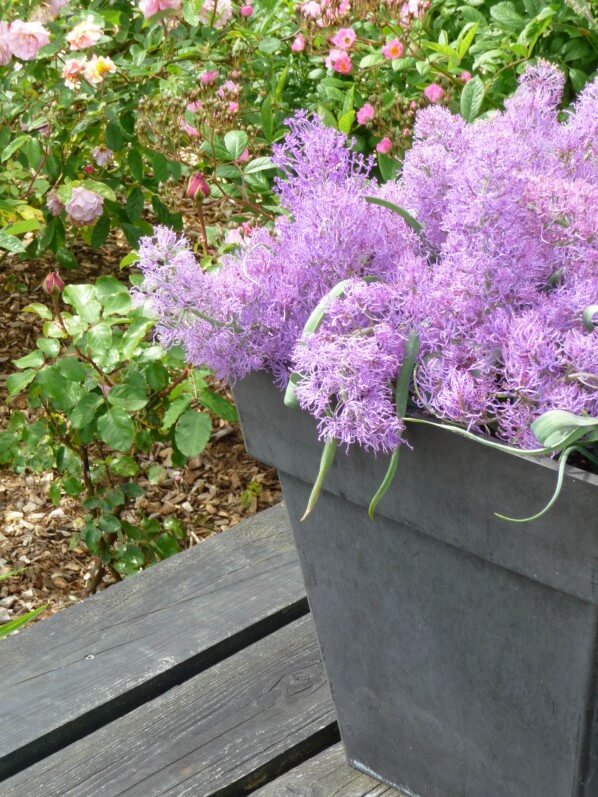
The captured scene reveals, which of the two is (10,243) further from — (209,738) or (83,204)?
(209,738)

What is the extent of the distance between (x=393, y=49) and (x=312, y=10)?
17 centimetres

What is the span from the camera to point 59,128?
233 centimetres

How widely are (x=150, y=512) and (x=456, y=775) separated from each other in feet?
5.73

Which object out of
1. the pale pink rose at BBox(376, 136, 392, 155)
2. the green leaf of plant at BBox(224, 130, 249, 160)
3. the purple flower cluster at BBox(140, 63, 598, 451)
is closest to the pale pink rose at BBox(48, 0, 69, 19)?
the green leaf of plant at BBox(224, 130, 249, 160)

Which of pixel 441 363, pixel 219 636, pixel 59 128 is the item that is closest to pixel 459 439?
pixel 441 363

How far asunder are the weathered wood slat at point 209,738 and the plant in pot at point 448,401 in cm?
19

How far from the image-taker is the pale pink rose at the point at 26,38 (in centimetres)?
213

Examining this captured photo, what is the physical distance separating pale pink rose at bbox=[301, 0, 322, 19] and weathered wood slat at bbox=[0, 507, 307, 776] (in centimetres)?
96

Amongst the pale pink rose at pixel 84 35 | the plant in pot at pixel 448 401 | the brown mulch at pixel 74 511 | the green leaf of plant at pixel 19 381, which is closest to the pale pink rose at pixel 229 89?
the pale pink rose at pixel 84 35

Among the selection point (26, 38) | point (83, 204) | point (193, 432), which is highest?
point (26, 38)

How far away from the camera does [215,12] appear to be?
6.74 feet

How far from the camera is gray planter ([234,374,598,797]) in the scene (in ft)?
2.47

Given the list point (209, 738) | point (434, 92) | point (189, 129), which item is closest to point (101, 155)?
point (189, 129)

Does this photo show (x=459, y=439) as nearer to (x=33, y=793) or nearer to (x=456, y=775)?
(x=456, y=775)
